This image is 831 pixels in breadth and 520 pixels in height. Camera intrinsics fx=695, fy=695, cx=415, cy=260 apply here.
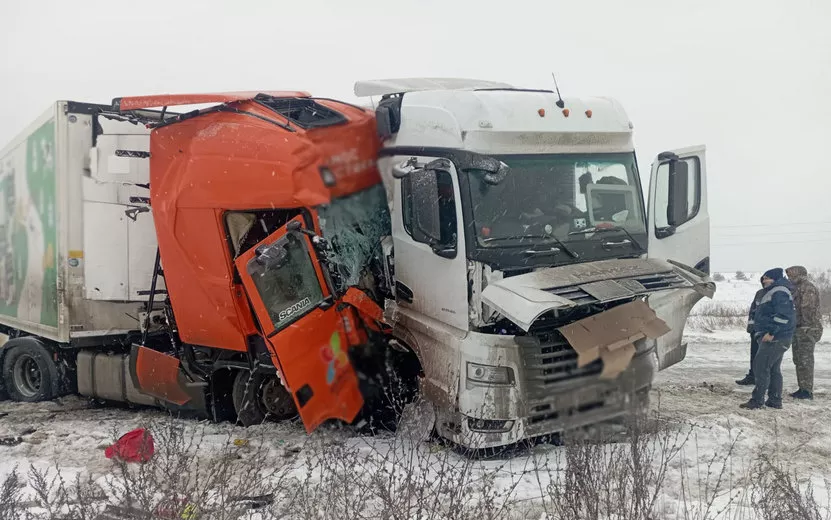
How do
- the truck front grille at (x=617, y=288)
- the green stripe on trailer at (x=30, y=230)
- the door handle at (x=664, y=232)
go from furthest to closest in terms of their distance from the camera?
the green stripe on trailer at (x=30, y=230), the door handle at (x=664, y=232), the truck front grille at (x=617, y=288)

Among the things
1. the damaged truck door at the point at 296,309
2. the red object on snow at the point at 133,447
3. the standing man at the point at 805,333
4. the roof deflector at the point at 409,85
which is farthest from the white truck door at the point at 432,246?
the standing man at the point at 805,333

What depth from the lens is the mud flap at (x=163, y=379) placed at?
6.55 meters

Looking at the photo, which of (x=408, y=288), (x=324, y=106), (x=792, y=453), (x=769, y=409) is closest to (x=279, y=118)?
(x=324, y=106)

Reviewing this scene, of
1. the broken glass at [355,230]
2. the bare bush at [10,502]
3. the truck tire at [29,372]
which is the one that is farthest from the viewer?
the truck tire at [29,372]

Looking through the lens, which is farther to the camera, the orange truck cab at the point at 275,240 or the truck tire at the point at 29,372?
the truck tire at the point at 29,372

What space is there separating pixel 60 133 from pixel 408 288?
13.1 ft

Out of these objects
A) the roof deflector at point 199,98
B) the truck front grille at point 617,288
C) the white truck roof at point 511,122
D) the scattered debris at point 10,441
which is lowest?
the scattered debris at point 10,441

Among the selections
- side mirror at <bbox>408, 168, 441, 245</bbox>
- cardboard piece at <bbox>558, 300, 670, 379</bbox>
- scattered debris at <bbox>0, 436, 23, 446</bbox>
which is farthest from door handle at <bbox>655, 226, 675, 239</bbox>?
scattered debris at <bbox>0, 436, 23, 446</bbox>

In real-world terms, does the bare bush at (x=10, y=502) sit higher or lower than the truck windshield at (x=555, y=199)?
lower

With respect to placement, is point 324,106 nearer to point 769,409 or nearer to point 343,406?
point 343,406

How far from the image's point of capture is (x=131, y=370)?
23.2 ft

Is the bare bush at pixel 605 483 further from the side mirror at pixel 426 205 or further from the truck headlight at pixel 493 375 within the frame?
the side mirror at pixel 426 205

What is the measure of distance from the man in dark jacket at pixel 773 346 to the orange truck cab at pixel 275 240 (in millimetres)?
3785

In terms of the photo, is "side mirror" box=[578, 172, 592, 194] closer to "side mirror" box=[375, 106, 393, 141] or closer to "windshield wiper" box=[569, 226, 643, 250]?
"windshield wiper" box=[569, 226, 643, 250]
